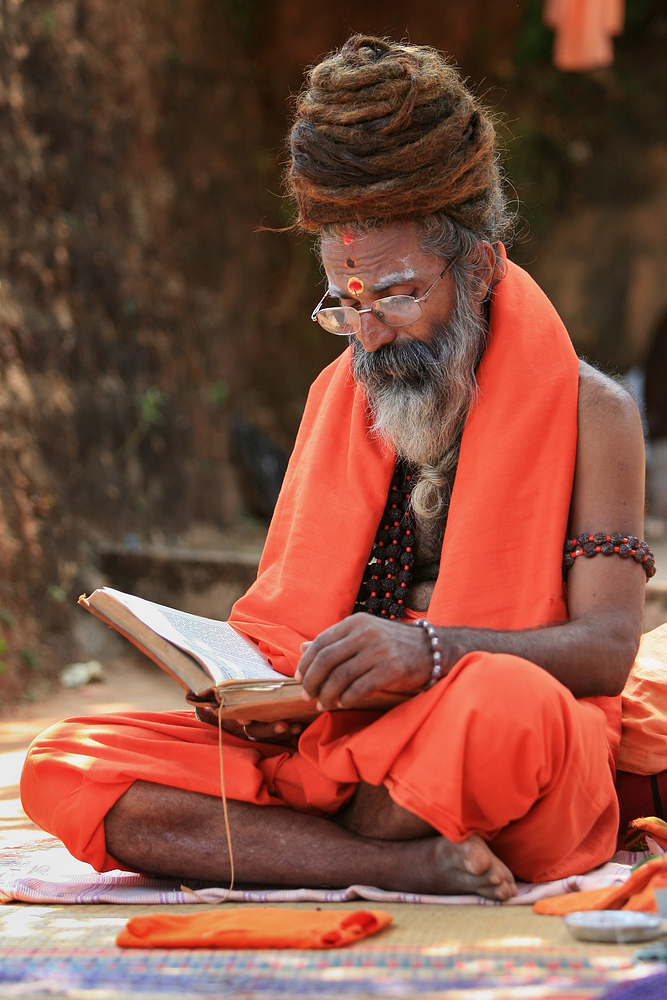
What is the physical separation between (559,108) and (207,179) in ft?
12.8

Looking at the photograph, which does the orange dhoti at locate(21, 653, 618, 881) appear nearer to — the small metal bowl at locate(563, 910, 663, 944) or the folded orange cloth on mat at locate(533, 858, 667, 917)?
the folded orange cloth on mat at locate(533, 858, 667, 917)

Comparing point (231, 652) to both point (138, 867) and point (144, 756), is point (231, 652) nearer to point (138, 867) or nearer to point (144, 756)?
point (144, 756)

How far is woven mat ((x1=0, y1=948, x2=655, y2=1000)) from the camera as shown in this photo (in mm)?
1649

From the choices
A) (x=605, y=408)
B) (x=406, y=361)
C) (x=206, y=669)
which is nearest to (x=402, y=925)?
(x=206, y=669)

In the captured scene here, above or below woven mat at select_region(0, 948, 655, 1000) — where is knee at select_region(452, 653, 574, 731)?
above

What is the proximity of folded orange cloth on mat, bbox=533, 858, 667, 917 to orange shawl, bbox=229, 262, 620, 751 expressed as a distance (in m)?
0.53

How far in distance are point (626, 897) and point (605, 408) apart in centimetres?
114

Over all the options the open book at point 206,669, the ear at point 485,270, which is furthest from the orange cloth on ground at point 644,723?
the ear at point 485,270

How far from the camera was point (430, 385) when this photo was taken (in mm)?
2766

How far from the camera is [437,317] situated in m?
2.79

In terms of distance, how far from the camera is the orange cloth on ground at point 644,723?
2.60 meters

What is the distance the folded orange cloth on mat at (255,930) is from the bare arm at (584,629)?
0.40 metres

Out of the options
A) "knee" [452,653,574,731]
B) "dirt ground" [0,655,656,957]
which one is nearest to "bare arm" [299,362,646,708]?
"knee" [452,653,574,731]

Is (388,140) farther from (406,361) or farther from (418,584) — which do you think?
(418,584)
